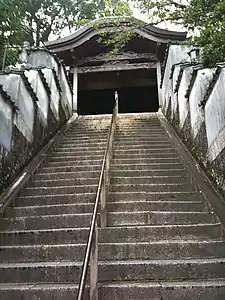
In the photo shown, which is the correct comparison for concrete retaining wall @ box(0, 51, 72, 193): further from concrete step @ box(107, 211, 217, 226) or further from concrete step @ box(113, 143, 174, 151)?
concrete step @ box(107, 211, 217, 226)

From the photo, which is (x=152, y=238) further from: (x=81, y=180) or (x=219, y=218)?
(x=81, y=180)

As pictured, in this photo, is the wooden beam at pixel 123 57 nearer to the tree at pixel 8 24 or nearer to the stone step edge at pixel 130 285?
the tree at pixel 8 24

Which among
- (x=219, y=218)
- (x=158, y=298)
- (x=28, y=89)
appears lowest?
(x=158, y=298)

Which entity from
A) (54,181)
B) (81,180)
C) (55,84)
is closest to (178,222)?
(81,180)

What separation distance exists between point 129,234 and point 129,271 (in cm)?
65

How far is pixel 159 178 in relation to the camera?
5.66 metres

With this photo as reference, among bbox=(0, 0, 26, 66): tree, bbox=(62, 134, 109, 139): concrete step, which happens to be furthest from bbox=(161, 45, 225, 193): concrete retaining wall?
bbox=(0, 0, 26, 66): tree

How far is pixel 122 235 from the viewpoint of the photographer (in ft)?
13.1

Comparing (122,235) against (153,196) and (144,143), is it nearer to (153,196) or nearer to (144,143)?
(153,196)

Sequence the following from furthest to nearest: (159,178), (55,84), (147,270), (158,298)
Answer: (55,84) → (159,178) → (147,270) → (158,298)

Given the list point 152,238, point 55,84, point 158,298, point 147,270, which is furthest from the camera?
point 55,84

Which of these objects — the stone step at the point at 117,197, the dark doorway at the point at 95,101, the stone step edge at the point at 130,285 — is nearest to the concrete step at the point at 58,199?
the stone step at the point at 117,197

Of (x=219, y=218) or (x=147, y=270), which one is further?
(x=219, y=218)

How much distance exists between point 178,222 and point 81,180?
1973 millimetres
